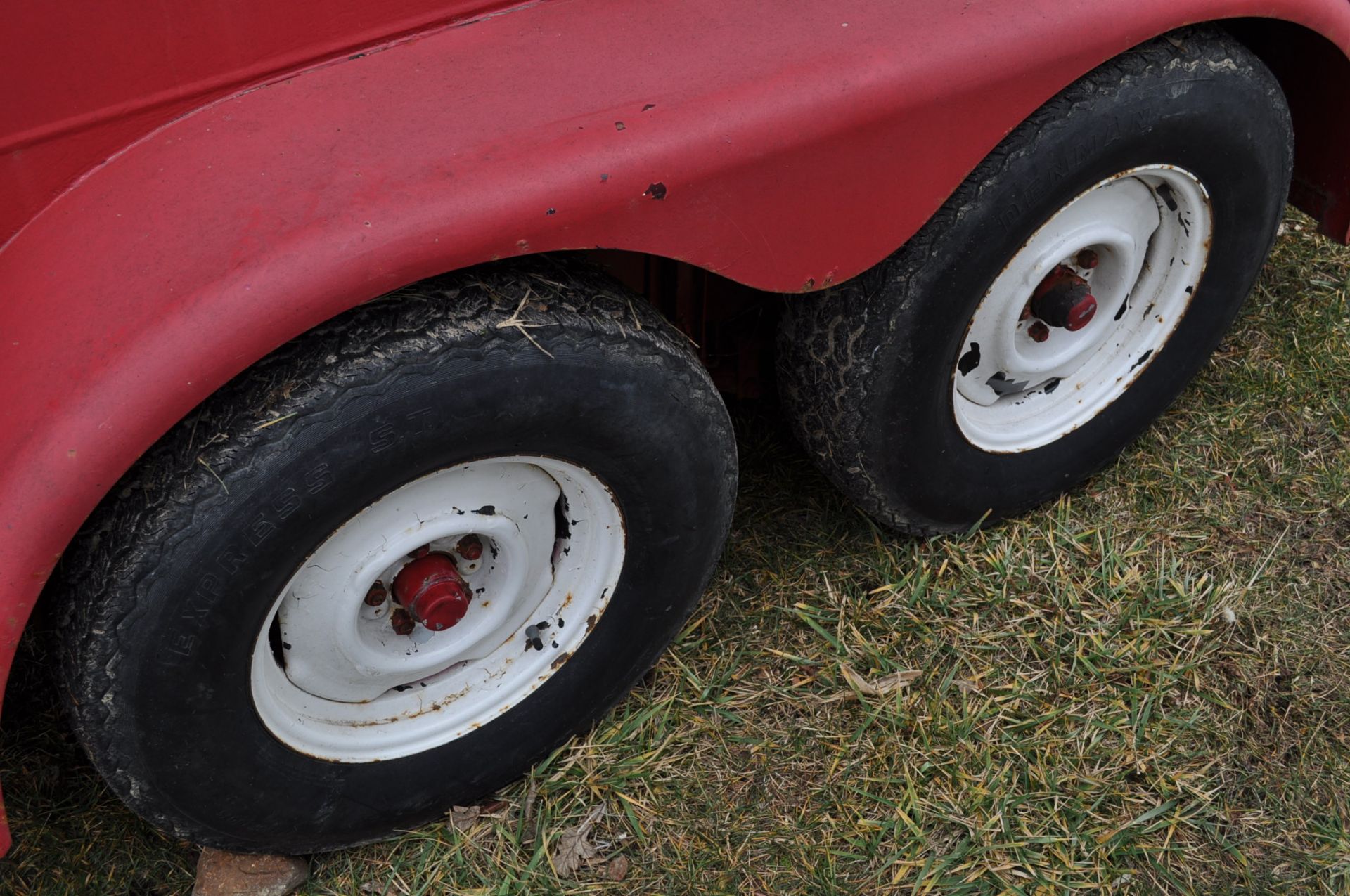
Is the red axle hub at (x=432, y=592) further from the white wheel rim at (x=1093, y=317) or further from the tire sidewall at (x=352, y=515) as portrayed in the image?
the white wheel rim at (x=1093, y=317)

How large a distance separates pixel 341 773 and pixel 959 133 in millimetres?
1379

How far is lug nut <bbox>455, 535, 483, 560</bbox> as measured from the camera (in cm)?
176

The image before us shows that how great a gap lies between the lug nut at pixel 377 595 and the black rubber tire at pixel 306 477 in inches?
9.2

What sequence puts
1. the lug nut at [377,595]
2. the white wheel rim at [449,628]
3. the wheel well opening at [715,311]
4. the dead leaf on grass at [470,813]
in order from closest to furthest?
the white wheel rim at [449,628]
the lug nut at [377,595]
the wheel well opening at [715,311]
the dead leaf on grass at [470,813]

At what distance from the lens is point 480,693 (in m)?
1.90

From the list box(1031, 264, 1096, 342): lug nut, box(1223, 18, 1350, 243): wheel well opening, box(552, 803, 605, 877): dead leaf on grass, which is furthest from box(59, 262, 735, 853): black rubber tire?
box(1223, 18, 1350, 243): wheel well opening

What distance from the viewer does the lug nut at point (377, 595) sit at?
1.72m

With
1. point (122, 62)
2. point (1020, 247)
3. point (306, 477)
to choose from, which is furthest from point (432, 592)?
point (1020, 247)

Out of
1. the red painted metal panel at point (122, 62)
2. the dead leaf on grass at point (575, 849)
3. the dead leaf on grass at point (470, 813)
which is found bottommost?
the dead leaf on grass at point (575, 849)

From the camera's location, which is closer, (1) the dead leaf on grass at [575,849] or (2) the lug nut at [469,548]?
(2) the lug nut at [469,548]

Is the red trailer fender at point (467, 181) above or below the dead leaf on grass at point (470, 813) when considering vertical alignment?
above

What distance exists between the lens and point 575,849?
1.94m

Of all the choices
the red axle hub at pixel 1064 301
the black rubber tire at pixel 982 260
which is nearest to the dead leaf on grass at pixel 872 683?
the black rubber tire at pixel 982 260

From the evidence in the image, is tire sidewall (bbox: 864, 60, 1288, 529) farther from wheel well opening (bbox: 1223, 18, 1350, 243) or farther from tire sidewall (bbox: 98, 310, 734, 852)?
tire sidewall (bbox: 98, 310, 734, 852)
